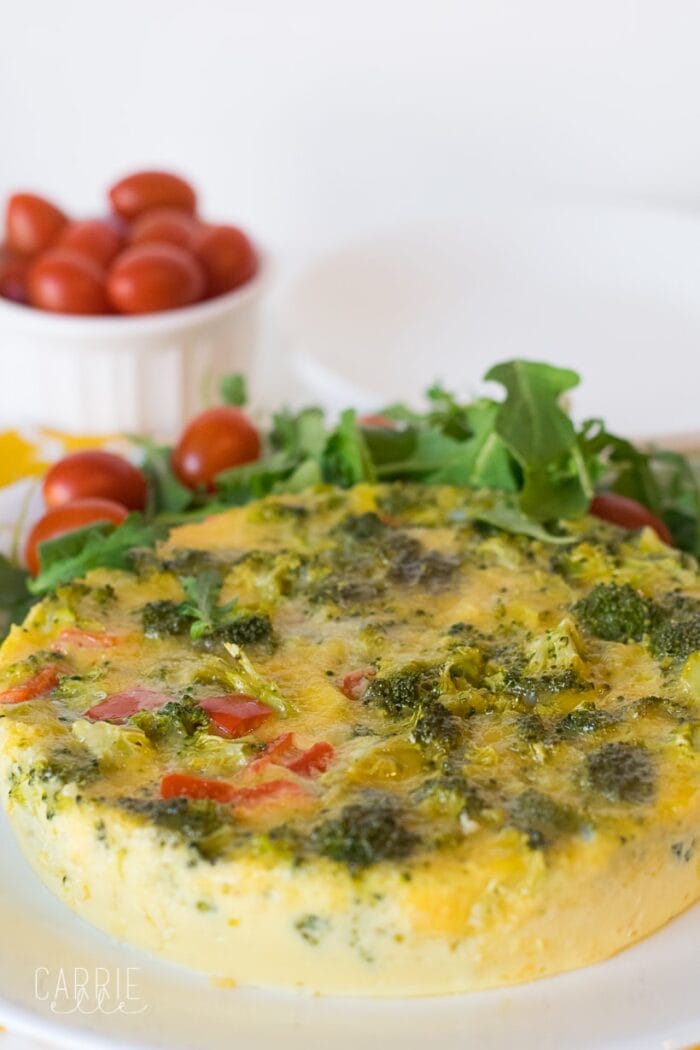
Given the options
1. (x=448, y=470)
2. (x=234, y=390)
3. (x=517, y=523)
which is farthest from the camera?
(x=234, y=390)

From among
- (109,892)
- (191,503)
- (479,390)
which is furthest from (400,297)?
Answer: (109,892)

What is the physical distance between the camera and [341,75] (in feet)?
23.9

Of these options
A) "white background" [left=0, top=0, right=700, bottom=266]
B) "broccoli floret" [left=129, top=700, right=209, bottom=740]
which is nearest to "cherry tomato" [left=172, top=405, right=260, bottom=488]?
"broccoli floret" [left=129, top=700, right=209, bottom=740]

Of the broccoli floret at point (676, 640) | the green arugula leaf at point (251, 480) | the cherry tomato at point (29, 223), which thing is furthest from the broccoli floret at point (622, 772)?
the cherry tomato at point (29, 223)

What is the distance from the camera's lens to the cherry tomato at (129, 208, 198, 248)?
5434mm

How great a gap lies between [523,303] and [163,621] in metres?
3.54

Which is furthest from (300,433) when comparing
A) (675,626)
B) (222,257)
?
(675,626)

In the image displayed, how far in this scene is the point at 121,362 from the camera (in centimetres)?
539

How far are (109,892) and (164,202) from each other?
12.5ft

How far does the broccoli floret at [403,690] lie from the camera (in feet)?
9.20

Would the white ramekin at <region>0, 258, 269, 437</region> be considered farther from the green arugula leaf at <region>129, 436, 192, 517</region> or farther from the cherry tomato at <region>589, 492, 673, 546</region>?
the cherry tomato at <region>589, 492, 673, 546</region>

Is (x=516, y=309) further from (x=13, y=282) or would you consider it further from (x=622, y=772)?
(x=622, y=772)

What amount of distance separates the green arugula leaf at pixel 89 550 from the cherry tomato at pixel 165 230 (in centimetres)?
202

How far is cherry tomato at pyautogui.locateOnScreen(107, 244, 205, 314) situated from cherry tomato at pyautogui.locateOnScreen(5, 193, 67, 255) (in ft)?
1.37
